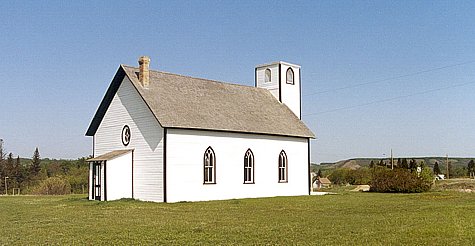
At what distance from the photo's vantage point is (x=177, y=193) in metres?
32.2

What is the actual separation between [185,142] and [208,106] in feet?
12.7

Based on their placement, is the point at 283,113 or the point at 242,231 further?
the point at 283,113

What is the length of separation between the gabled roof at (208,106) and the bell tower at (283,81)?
820mm

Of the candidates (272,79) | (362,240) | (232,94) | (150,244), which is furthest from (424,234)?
(272,79)

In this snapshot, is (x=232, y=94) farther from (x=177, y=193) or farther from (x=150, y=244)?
(x=150, y=244)

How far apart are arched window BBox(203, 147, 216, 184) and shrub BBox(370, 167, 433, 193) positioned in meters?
15.6

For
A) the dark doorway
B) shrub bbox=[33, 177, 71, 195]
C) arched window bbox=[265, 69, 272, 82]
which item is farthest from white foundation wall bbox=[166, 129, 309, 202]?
shrub bbox=[33, 177, 71, 195]

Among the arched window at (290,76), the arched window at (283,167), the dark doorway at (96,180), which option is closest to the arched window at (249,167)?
the arched window at (283,167)

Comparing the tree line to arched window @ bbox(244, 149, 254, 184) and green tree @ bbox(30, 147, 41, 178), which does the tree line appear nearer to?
green tree @ bbox(30, 147, 41, 178)

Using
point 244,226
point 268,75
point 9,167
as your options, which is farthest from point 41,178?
Answer: point 244,226

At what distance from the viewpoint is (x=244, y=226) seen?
18.3 m

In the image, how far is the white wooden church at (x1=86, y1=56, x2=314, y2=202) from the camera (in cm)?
3228

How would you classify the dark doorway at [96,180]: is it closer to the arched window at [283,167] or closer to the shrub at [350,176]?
the arched window at [283,167]

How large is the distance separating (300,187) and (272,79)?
329 inches
